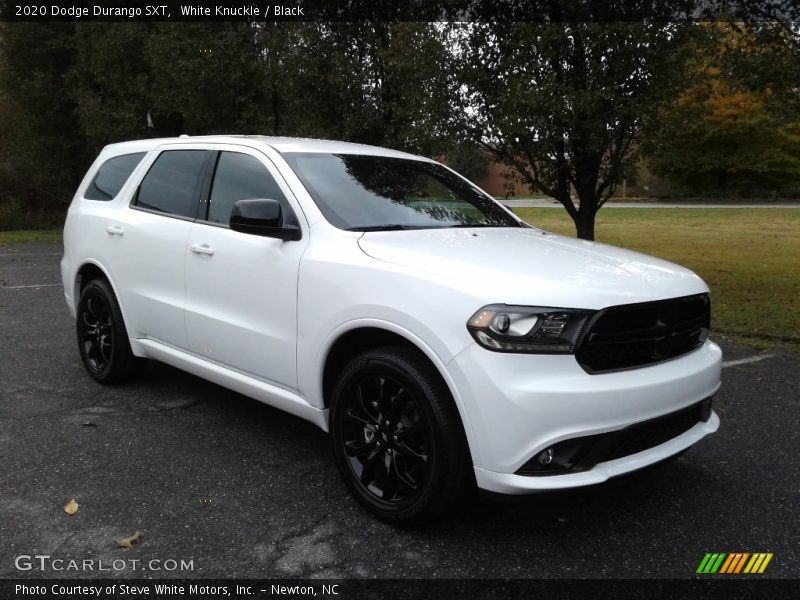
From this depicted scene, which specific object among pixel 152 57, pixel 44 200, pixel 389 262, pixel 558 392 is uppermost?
pixel 152 57

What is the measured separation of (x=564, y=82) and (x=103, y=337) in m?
6.66

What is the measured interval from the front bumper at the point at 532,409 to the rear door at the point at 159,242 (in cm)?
231

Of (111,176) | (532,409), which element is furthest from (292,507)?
(111,176)

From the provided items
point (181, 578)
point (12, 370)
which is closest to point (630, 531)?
point (181, 578)

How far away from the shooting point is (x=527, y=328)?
113 inches

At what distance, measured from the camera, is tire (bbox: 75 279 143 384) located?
5.12m

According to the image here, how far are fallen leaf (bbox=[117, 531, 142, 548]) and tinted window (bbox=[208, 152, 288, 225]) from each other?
1.86 meters

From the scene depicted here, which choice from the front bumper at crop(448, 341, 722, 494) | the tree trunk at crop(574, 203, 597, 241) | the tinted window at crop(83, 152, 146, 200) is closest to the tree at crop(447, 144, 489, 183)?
the tree trunk at crop(574, 203, 597, 241)

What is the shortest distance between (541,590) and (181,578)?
145 cm

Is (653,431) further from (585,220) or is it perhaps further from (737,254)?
(737,254)

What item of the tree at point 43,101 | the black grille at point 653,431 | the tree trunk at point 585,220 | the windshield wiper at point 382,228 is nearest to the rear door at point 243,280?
the windshield wiper at point 382,228

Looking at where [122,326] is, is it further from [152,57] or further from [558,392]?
[152,57]

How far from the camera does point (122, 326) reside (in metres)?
5.08

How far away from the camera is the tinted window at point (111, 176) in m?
5.35
